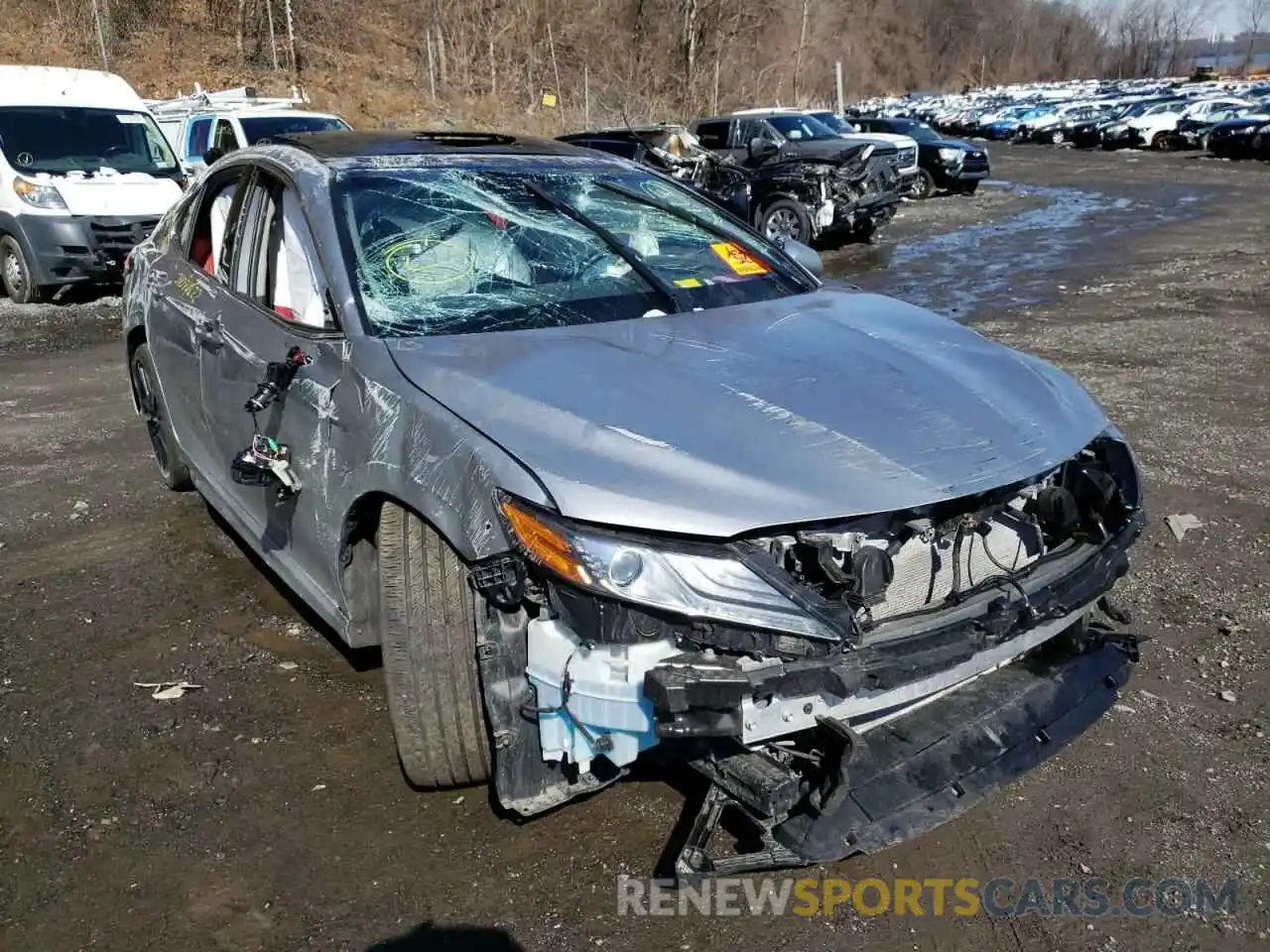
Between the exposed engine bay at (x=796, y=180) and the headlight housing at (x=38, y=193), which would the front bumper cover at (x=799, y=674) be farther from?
the exposed engine bay at (x=796, y=180)

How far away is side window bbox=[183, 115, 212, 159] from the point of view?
13.8 m

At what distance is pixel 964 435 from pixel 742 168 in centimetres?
1239

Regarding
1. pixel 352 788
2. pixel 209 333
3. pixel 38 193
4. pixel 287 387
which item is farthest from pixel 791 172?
pixel 352 788

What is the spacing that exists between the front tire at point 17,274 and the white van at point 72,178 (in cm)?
1

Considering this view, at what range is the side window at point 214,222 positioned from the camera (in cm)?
408

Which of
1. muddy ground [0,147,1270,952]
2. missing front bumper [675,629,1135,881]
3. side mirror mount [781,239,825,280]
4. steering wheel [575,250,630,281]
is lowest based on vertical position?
muddy ground [0,147,1270,952]

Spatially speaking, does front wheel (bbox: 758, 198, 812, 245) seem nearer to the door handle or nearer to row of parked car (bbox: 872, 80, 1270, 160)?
the door handle

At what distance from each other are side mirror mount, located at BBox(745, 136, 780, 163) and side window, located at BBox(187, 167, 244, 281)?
36.4 feet

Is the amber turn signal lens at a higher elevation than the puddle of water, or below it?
higher

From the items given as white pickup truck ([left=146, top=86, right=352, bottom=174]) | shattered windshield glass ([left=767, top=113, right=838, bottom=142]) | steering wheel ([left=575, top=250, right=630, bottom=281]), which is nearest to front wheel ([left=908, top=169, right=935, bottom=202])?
shattered windshield glass ([left=767, top=113, right=838, bottom=142])

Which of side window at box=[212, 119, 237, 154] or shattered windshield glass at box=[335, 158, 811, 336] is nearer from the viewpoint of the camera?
shattered windshield glass at box=[335, 158, 811, 336]

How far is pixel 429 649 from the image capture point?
2.68m

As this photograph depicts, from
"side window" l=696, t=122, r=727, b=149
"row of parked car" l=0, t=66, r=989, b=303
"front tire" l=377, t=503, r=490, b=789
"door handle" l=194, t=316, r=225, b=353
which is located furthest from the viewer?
"side window" l=696, t=122, r=727, b=149

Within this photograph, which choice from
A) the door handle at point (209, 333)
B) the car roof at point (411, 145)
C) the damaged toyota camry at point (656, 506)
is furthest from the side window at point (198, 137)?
the damaged toyota camry at point (656, 506)
